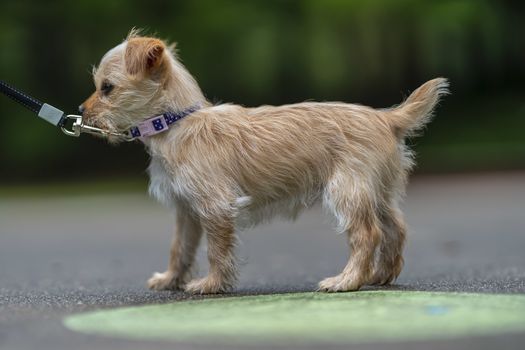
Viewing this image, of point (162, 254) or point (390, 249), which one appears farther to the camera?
point (162, 254)

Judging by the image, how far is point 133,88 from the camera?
21.4 ft

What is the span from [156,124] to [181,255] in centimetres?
111

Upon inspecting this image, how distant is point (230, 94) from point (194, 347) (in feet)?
66.3

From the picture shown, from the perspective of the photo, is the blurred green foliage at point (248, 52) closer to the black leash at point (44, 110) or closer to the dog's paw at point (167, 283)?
the dog's paw at point (167, 283)

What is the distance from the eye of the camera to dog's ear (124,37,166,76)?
6.49 metres

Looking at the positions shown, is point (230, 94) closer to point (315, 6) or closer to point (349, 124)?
point (315, 6)

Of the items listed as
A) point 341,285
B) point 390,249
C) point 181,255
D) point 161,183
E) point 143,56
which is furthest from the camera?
point 181,255

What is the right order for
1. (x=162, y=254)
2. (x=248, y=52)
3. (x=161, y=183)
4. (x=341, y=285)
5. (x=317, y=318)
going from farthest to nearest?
(x=248, y=52), (x=162, y=254), (x=161, y=183), (x=341, y=285), (x=317, y=318)

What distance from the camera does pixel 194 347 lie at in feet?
14.7

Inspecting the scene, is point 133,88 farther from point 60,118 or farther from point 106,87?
point 60,118

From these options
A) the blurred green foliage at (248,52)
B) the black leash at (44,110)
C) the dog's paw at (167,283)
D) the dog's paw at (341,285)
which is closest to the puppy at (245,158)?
the dog's paw at (341,285)

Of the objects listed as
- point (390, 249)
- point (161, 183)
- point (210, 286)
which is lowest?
point (210, 286)

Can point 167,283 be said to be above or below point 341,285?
below

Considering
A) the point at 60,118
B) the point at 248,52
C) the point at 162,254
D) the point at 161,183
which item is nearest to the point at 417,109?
the point at 161,183
